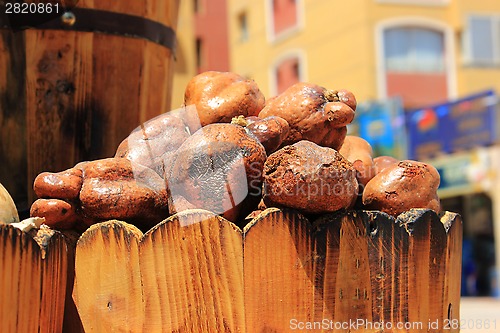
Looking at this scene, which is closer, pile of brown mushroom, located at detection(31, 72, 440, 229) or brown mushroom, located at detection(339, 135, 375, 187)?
pile of brown mushroom, located at detection(31, 72, 440, 229)

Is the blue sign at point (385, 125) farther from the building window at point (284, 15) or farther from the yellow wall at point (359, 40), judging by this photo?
the building window at point (284, 15)

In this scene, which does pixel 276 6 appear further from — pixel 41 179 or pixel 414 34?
pixel 41 179

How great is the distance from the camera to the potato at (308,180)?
1914 millimetres

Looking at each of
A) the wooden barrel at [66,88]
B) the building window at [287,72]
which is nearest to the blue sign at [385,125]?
the building window at [287,72]

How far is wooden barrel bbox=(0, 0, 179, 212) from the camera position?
2701 mm

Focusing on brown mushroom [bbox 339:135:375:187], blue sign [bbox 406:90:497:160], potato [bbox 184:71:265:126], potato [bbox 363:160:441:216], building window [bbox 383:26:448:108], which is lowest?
potato [bbox 363:160:441:216]

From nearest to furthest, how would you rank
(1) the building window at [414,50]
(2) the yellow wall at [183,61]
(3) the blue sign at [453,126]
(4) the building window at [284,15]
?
(2) the yellow wall at [183,61], (3) the blue sign at [453,126], (1) the building window at [414,50], (4) the building window at [284,15]

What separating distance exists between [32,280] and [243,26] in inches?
897

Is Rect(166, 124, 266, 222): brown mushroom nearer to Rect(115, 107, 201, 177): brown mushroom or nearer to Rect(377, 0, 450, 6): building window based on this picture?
Rect(115, 107, 201, 177): brown mushroom

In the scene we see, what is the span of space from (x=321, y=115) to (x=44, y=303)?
98cm

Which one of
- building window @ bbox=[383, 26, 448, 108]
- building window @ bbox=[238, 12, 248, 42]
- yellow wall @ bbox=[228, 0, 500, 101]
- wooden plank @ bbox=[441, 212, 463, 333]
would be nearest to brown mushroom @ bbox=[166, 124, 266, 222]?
wooden plank @ bbox=[441, 212, 463, 333]

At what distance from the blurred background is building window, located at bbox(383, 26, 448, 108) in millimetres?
28

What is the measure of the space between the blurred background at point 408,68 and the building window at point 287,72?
0.10 feet

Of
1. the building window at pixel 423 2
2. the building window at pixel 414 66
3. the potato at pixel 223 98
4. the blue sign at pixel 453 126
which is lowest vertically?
the potato at pixel 223 98
